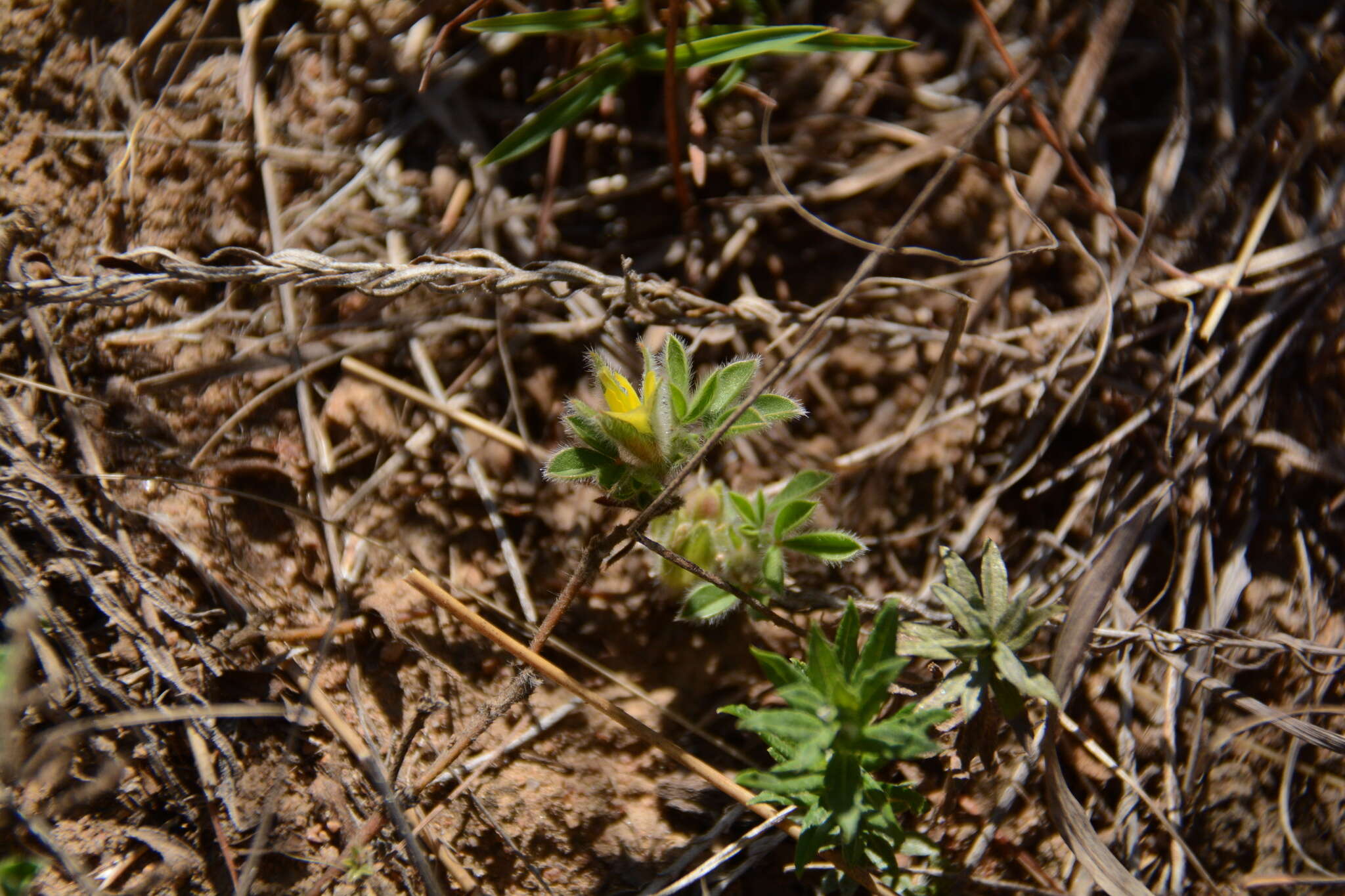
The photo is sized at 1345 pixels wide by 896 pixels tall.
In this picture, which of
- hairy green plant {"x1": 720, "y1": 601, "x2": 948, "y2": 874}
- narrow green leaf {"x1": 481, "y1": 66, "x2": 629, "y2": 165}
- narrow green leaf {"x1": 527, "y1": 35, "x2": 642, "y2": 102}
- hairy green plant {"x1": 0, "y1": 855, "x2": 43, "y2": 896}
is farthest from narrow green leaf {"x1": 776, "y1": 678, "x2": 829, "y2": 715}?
hairy green plant {"x1": 0, "y1": 855, "x2": 43, "y2": 896}

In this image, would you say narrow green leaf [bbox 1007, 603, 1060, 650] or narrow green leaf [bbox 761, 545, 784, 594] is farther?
narrow green leaf [bbox 761, 545, 784, 594]

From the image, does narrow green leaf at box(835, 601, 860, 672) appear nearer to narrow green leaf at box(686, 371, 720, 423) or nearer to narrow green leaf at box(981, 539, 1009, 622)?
narrow green leaf at box(981, 539, 1009, 622)

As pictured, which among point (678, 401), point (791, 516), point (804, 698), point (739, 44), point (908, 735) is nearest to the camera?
point (908, 735)

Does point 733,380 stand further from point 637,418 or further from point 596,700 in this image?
point 596,700

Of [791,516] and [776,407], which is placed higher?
[776,407]

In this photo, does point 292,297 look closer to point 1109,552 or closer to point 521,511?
point 521,511

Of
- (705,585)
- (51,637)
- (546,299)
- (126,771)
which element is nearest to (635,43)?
(546,299)

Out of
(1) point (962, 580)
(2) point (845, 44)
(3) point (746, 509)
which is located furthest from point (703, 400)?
(2) point (845, 44)
